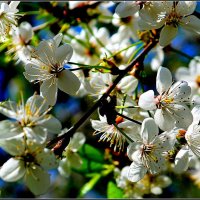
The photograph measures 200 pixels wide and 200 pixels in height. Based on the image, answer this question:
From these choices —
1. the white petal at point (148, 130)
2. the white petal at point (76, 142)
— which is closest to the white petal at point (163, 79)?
the white petal at point (148, 130)

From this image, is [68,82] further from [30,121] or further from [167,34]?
[167,34]

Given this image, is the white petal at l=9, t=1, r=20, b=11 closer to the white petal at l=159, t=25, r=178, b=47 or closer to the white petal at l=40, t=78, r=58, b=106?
the white petal at l=40, t=78, r=58, b=106

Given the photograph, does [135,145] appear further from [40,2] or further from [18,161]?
[40,2]

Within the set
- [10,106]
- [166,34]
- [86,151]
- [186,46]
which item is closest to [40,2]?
[86,151]

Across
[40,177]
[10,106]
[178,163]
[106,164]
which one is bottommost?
[106,164]

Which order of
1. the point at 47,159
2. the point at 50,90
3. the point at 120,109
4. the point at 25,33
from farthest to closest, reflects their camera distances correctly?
the point at 25,33 → the point at 120,109 → the point at 50,90 → the point at 47,159

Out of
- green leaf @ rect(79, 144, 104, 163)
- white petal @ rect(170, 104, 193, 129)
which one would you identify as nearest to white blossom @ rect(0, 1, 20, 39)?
white petal @ rect(170, 104, 193, 129)

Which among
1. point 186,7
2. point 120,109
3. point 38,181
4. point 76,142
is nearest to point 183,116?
point 120,109
